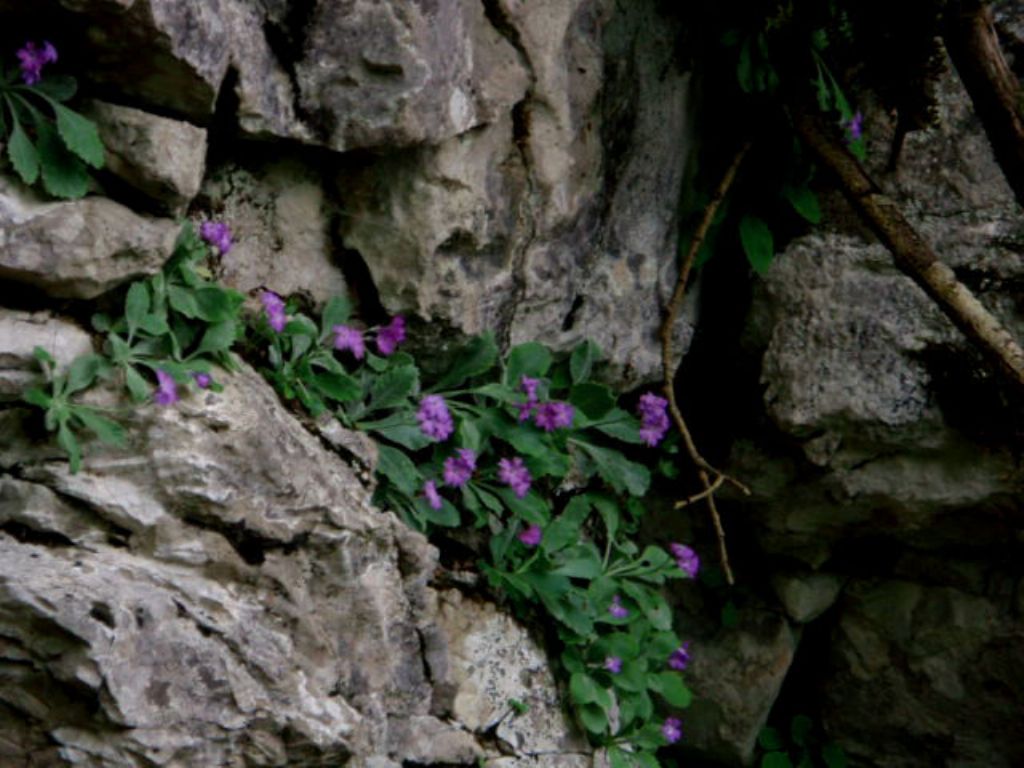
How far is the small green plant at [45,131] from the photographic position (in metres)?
2.22

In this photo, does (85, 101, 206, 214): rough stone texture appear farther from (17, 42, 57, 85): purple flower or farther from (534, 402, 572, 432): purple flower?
(534, 402, 572, 432): purple flower

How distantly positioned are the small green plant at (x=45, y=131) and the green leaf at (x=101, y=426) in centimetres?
39

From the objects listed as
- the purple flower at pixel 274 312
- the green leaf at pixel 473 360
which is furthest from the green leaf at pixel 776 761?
the purple flower at pixel 274 312

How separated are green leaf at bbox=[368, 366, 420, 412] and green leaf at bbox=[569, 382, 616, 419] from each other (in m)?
0.57

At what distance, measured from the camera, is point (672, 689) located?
3342 millimetres

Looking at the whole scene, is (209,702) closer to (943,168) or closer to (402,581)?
(402,581)

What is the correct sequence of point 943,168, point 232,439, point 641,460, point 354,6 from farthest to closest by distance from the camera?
point 641,460 < point 943,168 < point 354,6 < point 232,439

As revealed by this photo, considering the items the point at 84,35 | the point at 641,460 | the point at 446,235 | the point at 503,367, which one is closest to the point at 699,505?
the point at 641,460

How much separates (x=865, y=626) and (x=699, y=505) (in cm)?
65

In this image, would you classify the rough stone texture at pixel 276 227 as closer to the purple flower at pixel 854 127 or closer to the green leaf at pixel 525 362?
the green leaf at pixel 525 362

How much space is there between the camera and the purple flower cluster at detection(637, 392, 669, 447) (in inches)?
131

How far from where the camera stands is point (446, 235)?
286 cm

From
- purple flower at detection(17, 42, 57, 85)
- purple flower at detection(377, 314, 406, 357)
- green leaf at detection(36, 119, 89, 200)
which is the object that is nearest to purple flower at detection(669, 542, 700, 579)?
purple flower at detection(377, 314, 406, 357)

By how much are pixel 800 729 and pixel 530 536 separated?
4.83 ft
